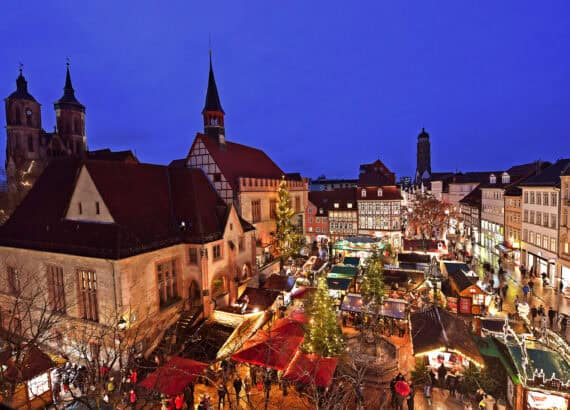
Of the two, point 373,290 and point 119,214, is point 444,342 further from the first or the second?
point 119,214

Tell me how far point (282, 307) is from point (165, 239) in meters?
11.4

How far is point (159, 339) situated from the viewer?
1958 centimetres

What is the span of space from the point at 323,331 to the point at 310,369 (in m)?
2.51

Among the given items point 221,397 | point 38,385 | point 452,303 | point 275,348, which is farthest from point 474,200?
point 38,385

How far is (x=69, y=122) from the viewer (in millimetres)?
58375

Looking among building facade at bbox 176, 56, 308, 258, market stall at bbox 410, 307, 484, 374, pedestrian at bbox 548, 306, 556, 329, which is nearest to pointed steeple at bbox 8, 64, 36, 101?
building facade at bbox 176, 56, 308, 258

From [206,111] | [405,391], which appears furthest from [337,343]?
[206,111]

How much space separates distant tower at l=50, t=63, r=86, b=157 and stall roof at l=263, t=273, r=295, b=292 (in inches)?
1965

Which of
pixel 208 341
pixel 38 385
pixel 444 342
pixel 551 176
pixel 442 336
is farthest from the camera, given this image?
pixel 551 176

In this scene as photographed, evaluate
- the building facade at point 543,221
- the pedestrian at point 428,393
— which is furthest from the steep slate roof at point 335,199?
the pedestrian at point 428,393

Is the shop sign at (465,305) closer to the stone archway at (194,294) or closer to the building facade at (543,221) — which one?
the building facade at (543,221)

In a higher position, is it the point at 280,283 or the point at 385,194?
the point at 385,194

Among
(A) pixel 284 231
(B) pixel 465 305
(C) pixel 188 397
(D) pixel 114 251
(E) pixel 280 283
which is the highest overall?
(D) pixel 114 251

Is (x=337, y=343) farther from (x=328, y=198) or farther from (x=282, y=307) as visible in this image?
(x=328, y=198)
